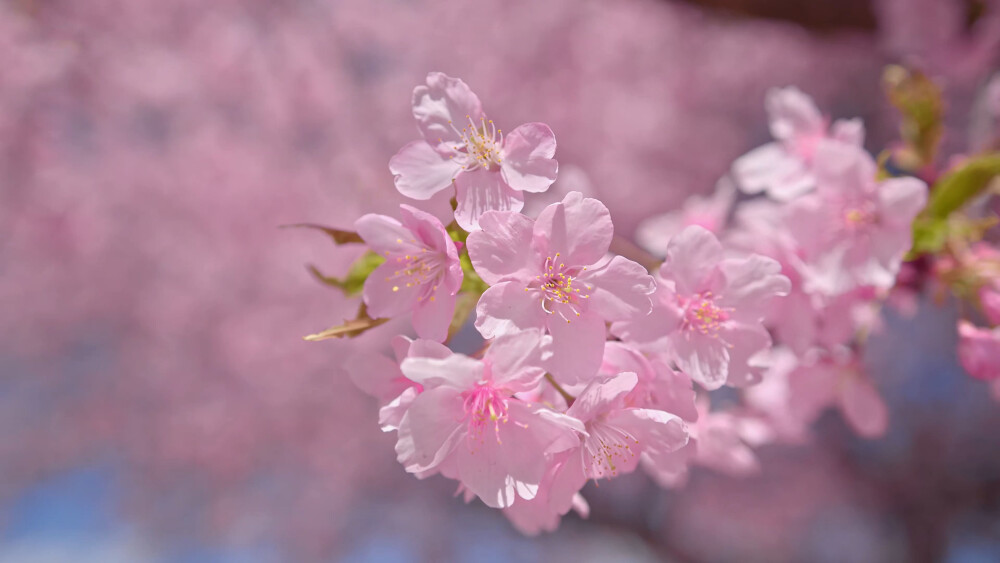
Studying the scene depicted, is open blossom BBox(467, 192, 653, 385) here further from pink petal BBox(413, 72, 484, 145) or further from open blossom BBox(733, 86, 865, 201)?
open blossom BBox(733, 86, 865, 201)

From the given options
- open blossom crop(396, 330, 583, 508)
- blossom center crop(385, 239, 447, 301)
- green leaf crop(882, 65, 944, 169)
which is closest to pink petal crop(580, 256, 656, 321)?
open blossom crop(396, 330, 583, 508)

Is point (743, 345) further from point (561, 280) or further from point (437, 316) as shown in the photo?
point (437, 316)

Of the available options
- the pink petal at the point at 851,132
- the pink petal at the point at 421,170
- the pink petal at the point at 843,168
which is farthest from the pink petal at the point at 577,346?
the pink petal at the point at 851,132

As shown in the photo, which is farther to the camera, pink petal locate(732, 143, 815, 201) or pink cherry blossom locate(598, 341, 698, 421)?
pink petal locate(732, 143, 815, 201)

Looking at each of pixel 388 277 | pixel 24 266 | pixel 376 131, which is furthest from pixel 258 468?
pixel 388 277

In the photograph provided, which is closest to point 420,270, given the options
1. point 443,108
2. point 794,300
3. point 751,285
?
point 443,108

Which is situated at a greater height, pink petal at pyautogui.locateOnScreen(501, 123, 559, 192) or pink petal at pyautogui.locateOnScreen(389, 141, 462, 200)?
pink petal at pyautogui.locateOnScreen(501, 123, 559, 192)

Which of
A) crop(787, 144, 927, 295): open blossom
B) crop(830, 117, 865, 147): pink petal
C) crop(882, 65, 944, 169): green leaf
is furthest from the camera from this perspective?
crop(882, 65, 944, 169): green leaf

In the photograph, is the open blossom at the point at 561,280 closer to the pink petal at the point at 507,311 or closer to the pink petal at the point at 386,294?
the pink petal at the point at 507,311
